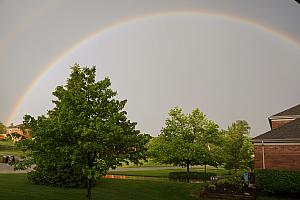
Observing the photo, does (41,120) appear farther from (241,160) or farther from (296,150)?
(241,160)

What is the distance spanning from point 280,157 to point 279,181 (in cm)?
369

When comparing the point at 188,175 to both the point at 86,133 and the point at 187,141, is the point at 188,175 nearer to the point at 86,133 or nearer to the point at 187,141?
the point at 187,141

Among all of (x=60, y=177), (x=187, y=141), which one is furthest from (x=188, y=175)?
(x=60, y=177)

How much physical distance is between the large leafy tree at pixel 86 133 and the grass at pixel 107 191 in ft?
16.8

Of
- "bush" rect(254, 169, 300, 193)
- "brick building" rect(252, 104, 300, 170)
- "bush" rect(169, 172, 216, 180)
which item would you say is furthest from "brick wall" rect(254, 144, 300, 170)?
"bush" rect(169, 172, 216, 180)

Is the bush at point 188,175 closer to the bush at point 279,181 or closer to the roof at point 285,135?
the roof at point 285,135

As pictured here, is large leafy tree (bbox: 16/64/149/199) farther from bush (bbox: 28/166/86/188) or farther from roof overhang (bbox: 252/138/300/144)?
roof overhang (bbox: 252/138/300/144)

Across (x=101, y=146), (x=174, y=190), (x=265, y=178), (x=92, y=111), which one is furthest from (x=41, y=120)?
(x=265, y=178)

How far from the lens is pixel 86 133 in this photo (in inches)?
431

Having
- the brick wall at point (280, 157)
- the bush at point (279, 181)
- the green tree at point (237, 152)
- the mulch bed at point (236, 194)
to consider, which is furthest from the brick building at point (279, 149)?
the green tree at point (237, 152)

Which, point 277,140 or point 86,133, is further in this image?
point 277,140

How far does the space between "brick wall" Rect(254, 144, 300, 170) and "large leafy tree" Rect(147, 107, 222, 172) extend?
783 cm

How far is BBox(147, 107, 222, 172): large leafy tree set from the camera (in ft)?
104

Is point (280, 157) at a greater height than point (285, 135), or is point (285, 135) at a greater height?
point (285, 135)
